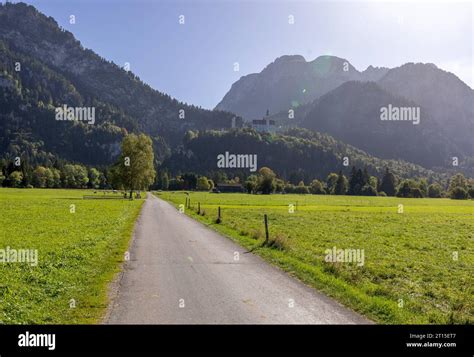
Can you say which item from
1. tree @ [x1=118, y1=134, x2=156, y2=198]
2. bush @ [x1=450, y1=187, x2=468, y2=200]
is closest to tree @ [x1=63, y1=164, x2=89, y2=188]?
tree @ [x1=118, y1=134, x2=156, y2=198]

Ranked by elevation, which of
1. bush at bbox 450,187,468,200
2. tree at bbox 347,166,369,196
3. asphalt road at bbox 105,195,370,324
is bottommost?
bush at bbox 450,187,468,200

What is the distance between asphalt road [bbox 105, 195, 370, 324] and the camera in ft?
33.3

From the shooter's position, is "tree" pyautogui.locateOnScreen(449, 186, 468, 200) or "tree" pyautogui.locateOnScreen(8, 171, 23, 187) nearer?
"tree" pyautogui.locateOnScreen(8, 171, 23, 187)

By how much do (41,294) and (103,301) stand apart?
2.28 m

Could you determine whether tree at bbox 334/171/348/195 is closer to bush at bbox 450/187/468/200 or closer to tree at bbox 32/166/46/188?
bush at bbox 450/187/468/200

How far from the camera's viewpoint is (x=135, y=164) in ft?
325

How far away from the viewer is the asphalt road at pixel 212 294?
10.1 meters

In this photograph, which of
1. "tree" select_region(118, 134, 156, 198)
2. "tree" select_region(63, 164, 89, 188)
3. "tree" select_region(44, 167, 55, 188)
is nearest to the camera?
"tree" select_region(118, 134, 156, 198)

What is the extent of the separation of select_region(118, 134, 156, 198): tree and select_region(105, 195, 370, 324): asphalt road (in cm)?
8055
